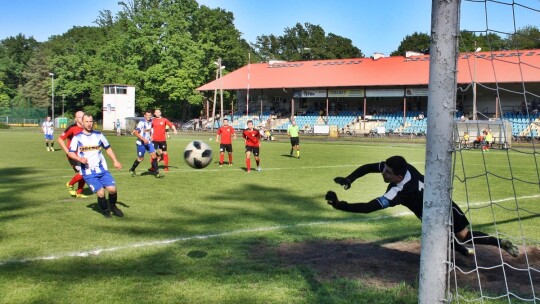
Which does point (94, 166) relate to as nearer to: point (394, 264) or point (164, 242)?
point (164, 242)

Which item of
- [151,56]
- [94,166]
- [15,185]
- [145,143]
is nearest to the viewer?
[94,166]

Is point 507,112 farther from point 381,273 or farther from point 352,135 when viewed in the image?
point 381,273

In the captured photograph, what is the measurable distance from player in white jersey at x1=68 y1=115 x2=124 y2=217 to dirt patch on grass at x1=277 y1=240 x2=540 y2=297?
12.1 ft

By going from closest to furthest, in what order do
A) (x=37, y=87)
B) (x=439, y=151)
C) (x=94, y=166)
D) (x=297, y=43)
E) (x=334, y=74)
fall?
(x=439, y=151) → (x=94, y=166) → (x=334, y=74) → (x=37, y=87) → (x=297, y=43)

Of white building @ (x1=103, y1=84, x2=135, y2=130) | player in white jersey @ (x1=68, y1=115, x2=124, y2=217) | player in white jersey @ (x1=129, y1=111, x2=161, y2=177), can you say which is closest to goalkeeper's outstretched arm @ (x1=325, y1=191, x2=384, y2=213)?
player in white jersey @ (x1=68, y1=115, x2=124, y2=217)

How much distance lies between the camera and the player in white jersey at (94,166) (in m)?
8.97

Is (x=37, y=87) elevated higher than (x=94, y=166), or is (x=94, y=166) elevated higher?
(x=37, y=87)

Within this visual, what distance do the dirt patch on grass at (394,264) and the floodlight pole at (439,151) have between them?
1806mm

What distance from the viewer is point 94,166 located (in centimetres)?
902

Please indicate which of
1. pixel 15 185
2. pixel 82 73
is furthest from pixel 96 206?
pixel 82 73

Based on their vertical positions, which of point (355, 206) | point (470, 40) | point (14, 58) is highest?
point (14, 58)

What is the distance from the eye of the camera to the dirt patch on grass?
543 centimetres

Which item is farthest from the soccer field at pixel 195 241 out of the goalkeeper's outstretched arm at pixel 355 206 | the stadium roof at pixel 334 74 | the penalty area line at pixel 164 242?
the stadium roof at pixel 334 74

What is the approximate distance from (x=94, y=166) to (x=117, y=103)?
55.0 m
